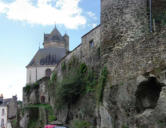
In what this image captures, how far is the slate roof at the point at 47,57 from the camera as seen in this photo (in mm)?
50062

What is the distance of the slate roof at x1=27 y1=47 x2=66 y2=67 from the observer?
5006cm

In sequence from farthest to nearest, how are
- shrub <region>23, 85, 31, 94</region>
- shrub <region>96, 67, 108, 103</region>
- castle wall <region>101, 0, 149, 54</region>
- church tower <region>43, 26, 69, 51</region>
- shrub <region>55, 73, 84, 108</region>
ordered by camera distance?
church tower <region>43, 26, 69, 51</region>, shrub <region>23, 85, 31, 94</region>, shrub <region>55, 73, 84, 108</region>, shrub <region>96, 67, 108, 103</region>, castle wall <region>101, 0, 149, 54</region>

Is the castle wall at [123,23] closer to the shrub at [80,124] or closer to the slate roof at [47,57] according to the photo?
the shrub at [80,124]

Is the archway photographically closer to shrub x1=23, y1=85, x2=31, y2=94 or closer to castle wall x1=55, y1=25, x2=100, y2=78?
castle wall x1=55, y1=25, x2=100, y2=78

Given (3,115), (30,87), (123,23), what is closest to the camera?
(123,23)

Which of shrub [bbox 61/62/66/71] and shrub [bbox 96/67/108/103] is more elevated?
shrub [bbox 61/62/66/71]

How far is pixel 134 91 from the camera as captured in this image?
12156 millimetres

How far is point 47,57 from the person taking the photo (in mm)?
51656

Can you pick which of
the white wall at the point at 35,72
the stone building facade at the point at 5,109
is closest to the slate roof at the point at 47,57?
the white wall at the point at 35,72

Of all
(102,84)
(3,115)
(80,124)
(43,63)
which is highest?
(43,63)

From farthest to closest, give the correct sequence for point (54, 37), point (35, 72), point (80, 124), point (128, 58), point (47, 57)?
point (54, 37) → point (47, 57) → point (35, 72) → point (80, 124) → point (128, 58)

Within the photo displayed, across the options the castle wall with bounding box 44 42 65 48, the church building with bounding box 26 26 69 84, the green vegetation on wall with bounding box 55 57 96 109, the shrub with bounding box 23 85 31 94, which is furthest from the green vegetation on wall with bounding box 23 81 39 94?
the castle wall with bounding box 44 42 65 48

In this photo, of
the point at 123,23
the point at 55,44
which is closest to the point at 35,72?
the point at 55,44

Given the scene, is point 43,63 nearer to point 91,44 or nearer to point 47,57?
point 47,57
